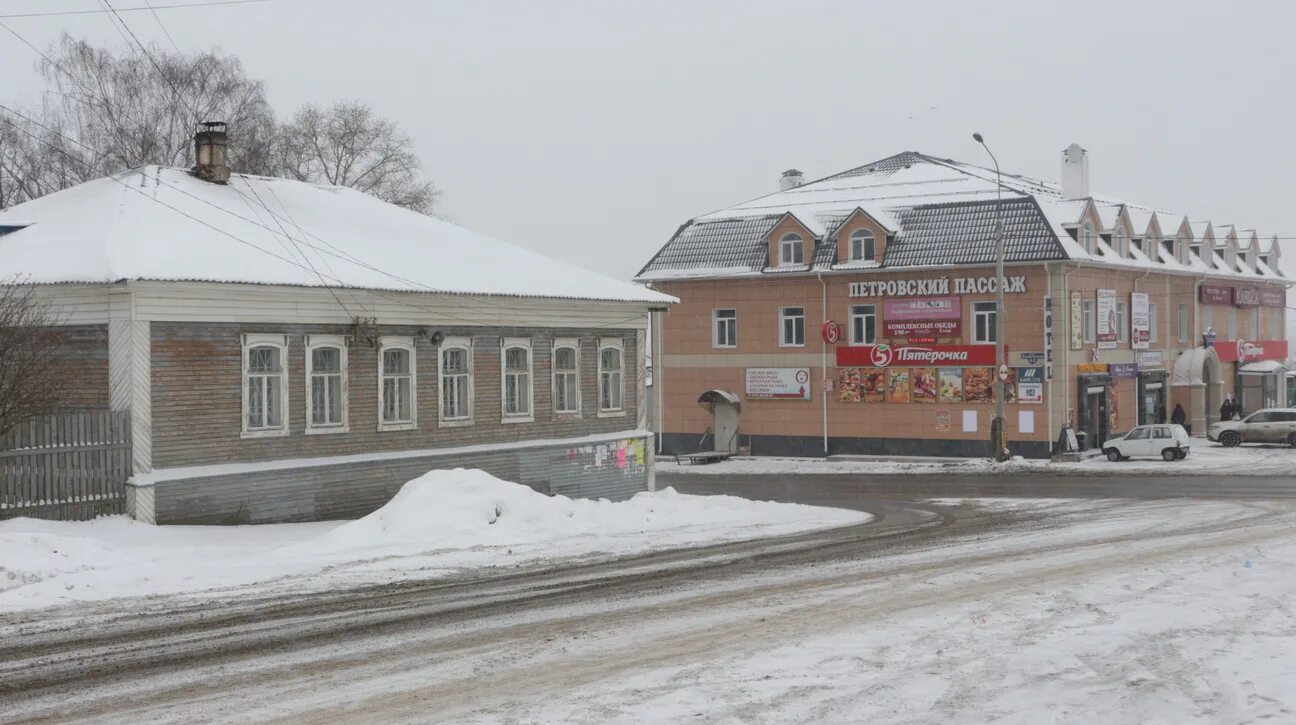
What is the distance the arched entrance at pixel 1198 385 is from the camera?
5212 centimetres

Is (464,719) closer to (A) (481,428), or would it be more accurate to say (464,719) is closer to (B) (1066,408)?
(A) (481,428)

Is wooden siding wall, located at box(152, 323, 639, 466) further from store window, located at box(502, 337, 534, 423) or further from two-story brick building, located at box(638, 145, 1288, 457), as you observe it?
two-story brick building, located at box(638, 145, 1288, 457)

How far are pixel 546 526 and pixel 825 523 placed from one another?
5951mm

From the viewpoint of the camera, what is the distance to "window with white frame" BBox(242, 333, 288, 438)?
21.9 m

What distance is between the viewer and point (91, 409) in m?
20.6

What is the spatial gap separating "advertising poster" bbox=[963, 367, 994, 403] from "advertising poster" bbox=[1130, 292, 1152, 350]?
7070 mm

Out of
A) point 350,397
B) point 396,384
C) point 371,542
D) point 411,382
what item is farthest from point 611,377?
point 371,542

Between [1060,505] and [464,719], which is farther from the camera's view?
[1060,505]

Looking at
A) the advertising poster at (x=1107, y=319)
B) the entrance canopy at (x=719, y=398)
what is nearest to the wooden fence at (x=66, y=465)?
the entrance canopy at (x=719, y=398)

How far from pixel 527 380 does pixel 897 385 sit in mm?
22151

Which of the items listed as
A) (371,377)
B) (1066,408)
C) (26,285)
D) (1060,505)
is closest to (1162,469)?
(1066,408)

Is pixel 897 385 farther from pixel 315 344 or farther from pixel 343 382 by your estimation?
pixel 315 344

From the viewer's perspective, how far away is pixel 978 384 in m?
45.2

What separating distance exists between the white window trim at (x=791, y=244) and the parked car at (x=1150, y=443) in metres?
12.3
